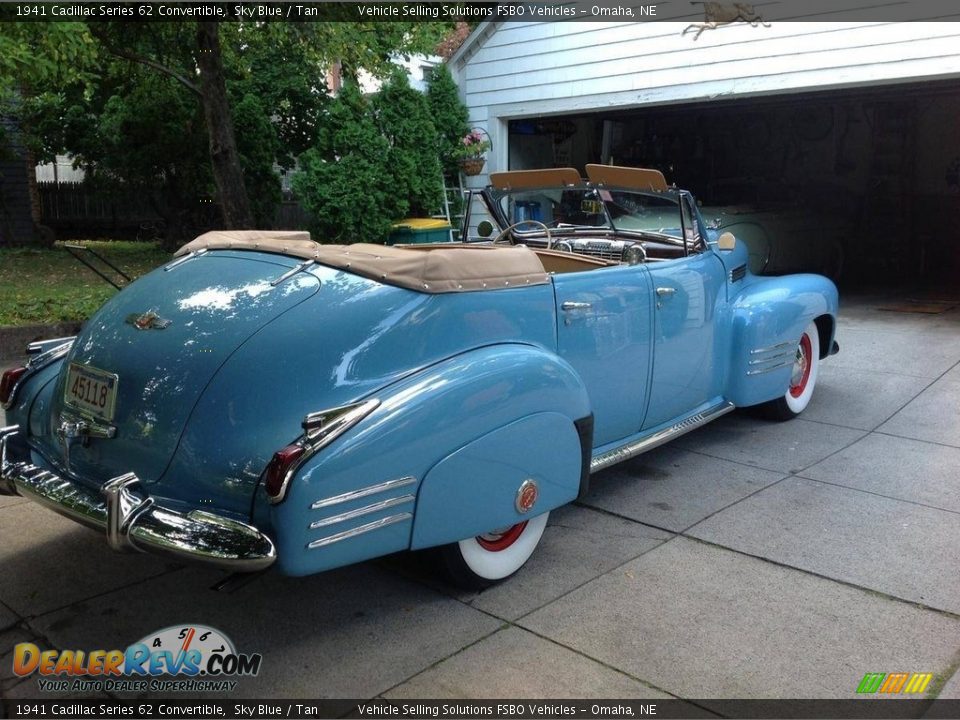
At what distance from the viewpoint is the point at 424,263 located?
10.2ft

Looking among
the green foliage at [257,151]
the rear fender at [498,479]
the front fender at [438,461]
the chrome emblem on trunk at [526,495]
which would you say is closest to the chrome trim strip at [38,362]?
the front fender at [438,461]

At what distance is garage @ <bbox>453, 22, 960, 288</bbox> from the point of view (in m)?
8.75

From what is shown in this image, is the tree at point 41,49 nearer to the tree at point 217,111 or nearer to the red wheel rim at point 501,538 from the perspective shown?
the tree at point 217,111

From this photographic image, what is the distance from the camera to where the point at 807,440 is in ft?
17.2

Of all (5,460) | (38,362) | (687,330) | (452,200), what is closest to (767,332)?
(687,330)

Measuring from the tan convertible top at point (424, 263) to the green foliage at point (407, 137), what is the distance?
25.4 ft

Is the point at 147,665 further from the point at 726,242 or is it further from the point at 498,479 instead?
the point at 726,242

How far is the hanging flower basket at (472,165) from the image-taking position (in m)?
11.9

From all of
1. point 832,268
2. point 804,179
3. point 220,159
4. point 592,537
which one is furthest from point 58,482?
point 804,179

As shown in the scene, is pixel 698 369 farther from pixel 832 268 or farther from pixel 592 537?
pixel 832 268

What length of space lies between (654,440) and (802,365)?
78.4 inches

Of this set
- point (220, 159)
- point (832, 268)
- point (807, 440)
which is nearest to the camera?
point (807, 440)

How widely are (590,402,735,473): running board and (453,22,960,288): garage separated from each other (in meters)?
5.17

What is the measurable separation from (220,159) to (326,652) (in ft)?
24.3
